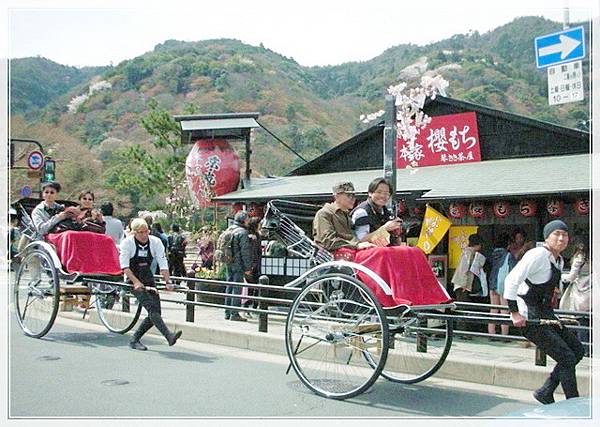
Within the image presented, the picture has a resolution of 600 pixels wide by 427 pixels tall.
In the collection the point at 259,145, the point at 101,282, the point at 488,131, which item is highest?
the point at 259,145

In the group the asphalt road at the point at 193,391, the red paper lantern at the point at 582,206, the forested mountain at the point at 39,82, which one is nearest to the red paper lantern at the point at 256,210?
the asphalt road at the point at 193,391

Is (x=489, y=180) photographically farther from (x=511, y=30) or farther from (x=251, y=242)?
(x=511, y=30)

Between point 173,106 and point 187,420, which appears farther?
point 173,106

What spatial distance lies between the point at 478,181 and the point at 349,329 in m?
6.21

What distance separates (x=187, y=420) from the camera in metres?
5.70

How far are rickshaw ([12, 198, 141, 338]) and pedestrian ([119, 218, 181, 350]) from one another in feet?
1.27

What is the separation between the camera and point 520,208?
11344mm

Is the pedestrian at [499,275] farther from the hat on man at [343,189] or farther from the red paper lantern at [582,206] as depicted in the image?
the hat on man at [343,189]

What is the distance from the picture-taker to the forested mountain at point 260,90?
70.6 m

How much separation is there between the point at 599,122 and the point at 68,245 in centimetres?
1162

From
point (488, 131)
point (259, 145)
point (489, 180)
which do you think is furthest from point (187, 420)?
point (259, 145)

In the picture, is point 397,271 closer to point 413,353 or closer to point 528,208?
point 413,353

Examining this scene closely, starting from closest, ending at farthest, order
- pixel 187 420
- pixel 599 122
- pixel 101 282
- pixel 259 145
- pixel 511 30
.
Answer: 1. pixel 187 420
2. pixel 101 282
3. pixel 599 122
4. pixel 259 145
5. pixel 511 30

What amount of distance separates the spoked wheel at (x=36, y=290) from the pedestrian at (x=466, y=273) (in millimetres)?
6505
